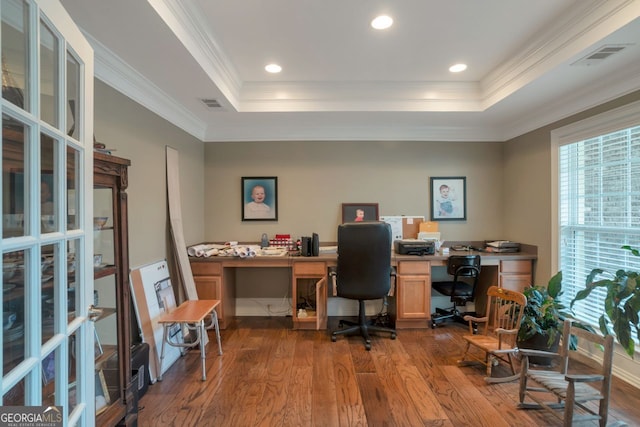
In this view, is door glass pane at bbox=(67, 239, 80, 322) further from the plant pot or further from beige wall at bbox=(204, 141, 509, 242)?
the plant pot

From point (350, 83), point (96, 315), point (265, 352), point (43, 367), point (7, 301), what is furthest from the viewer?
point (350, 83)

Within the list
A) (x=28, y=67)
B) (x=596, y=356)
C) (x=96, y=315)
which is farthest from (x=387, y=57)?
(x=596, y=356)

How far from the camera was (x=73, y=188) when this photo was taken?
117cm

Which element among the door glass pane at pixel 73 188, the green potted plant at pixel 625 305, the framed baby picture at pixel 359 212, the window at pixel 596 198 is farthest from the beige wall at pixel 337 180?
the door glass pane at pixel 73 188

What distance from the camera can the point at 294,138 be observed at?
390 centimetres

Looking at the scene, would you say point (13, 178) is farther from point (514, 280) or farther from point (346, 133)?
point (514, 280)

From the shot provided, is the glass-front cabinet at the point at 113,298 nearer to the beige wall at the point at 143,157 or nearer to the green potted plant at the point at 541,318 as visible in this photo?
the beige wall at the point at 143,157

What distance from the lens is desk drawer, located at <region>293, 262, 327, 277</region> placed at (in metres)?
3.39

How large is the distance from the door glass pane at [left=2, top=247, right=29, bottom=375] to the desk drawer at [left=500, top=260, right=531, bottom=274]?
3983mm

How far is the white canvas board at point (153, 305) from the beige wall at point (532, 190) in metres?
4.03

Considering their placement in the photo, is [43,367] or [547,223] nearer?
[43,367]

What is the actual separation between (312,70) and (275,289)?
2.73 metres

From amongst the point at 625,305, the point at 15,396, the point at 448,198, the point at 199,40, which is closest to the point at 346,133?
the point at 448,198

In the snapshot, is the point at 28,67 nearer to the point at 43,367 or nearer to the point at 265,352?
the point at 43,367
